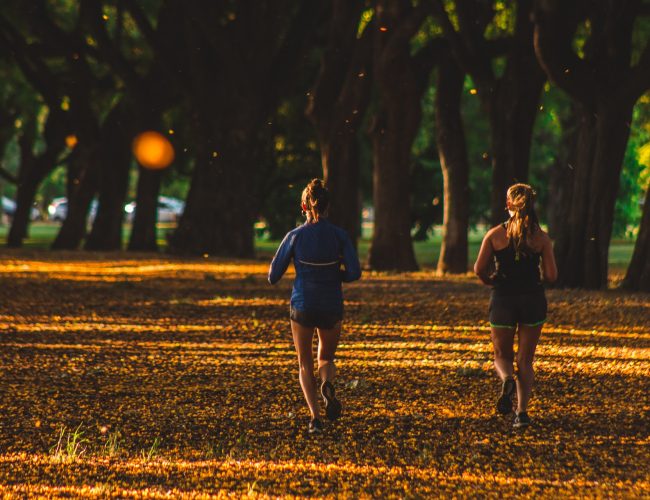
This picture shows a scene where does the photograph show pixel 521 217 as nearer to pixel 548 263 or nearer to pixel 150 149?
pixel 548 263

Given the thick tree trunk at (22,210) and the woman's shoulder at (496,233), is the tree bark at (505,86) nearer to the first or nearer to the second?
the woman's shoulder at (496,233)

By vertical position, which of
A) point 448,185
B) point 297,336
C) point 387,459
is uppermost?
point 448,185

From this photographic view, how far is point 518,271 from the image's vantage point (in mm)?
7742

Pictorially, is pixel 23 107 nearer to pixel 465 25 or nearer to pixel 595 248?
pixel 465 25

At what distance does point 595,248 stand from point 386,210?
18.7 feet

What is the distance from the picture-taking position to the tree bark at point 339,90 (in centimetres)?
2428

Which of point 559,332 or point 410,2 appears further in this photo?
point 410,2

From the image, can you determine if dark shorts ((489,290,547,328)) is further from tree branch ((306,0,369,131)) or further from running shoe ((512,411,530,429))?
tree branch ((306,0,369,131))

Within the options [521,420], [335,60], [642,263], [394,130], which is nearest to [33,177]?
[335,60]

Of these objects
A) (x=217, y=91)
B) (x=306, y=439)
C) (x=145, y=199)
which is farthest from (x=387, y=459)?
(x=145, y=199)

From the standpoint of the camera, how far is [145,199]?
32.3m

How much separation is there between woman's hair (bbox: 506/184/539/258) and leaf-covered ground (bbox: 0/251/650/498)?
1.19 meters

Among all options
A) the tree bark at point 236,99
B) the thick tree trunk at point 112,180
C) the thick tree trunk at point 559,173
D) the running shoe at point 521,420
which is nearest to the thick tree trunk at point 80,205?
the thick tree trunk at point 112,180

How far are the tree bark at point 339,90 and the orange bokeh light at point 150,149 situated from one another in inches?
306
